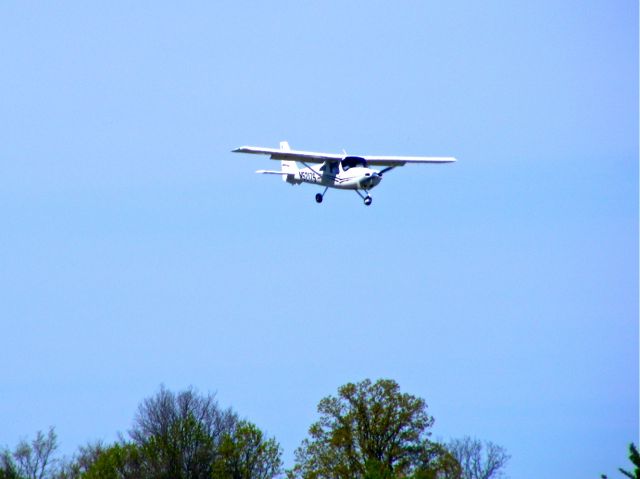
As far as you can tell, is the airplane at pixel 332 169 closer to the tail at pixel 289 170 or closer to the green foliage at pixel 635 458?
the tail at pixel 289 170

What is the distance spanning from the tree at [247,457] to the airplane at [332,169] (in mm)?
12553

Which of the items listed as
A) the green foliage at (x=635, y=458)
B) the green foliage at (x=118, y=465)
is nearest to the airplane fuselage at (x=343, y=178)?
the green foliage at (x=118, y=465)

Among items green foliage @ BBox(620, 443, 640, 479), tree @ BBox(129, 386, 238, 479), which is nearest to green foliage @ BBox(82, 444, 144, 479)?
tree @ BBox(129, 386, 238, 479)

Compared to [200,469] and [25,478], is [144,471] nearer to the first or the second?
[200,469]

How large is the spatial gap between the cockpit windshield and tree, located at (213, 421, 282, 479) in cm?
1567

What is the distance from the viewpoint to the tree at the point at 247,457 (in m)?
67.7

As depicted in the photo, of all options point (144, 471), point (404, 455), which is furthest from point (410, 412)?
point (144, 471)

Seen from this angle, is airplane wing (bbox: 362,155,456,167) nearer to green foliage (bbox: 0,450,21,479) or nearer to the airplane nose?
the airplane nose

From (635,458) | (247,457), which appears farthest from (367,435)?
(635,458)

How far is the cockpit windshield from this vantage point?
5931cm

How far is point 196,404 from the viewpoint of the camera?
73125 millimetres

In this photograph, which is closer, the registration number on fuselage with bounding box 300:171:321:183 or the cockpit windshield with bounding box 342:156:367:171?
the cockpit windshield with bounding box 342:156:367:171

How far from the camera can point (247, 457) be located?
68125 millimetres

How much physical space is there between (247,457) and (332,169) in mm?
15577
